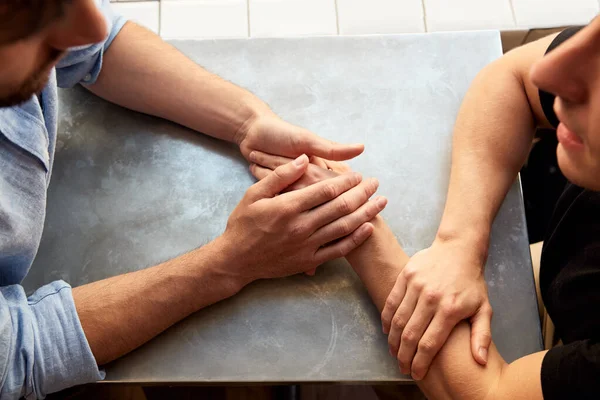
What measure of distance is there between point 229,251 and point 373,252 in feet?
0.74

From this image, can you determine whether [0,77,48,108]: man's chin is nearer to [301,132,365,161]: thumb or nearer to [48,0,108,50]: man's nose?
[48,0,108,50]: man's nose

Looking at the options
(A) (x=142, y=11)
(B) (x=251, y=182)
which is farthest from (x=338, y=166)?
(A) (x=142, y=11)

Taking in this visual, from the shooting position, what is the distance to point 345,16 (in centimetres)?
192

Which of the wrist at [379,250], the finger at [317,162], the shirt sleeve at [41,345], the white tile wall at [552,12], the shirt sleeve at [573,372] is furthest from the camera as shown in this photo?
the white tile wall at [552,12]

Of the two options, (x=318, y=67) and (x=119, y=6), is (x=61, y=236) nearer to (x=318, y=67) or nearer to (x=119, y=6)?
(x=318, y=67)

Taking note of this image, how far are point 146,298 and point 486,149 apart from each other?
59 cm

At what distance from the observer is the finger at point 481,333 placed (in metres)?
0.92

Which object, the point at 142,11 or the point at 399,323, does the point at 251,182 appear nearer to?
the point at 399,323

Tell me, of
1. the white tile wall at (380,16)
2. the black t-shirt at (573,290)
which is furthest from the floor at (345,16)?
the black t-shirt at (573,290)

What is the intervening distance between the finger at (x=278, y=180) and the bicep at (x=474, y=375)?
35 centimetres

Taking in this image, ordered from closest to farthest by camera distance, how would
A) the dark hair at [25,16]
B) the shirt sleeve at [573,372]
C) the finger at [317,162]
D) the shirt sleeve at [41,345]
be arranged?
the dark hair at [25,16], the shirt sleeve at [573,372], the shirt sleeve at [41,345], the finger at [317,162]

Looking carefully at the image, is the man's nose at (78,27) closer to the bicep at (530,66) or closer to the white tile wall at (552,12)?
the bicep at (530,66)

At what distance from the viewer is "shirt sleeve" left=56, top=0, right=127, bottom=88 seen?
1.09 metres

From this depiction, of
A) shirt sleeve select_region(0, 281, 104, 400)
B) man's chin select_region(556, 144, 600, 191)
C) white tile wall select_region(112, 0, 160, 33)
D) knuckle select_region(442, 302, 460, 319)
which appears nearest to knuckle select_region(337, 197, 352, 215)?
knuckle select_region(442, 302, 460, 319)
